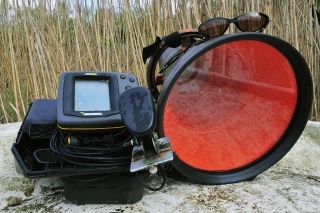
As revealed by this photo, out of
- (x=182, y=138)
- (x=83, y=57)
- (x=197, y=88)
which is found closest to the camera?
(x=182, y=138)

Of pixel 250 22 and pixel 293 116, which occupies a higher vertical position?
pixel 250 22

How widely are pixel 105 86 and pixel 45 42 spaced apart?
0.83 metres

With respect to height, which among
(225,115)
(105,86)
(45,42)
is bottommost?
(225,115)

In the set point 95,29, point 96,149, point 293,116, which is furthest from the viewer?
point 95,29

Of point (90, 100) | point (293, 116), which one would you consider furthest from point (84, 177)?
point (293, 116)

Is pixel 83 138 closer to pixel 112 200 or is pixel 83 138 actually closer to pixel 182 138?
pixel 112 200

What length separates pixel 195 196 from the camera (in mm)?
809

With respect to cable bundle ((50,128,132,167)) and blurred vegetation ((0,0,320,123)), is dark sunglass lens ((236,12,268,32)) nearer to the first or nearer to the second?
cable bundle ((50,128,132,167))

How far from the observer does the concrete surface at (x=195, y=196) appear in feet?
2.51

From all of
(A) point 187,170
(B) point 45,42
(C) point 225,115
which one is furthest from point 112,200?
(B) point 45,42

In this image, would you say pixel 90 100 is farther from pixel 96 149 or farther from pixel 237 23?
pixel 237 23

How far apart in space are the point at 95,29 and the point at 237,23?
1.04m

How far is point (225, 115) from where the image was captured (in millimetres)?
984

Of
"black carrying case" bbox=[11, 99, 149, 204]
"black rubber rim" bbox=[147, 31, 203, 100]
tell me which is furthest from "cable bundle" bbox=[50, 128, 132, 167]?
"black rubber rim" bbox=[147, 31, 203, 100]
